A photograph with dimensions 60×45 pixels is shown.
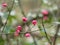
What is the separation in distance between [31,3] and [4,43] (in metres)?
3.27

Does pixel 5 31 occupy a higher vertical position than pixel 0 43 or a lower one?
higher

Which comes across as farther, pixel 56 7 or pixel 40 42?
pixel 56 7

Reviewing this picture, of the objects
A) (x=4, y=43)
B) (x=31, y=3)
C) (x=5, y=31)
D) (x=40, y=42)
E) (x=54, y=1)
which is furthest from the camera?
(x=31, y=3)

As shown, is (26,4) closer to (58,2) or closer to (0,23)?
(58,2)

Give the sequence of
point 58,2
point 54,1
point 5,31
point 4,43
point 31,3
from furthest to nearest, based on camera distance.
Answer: point 31,3 → point 54,1 → point 58,2 → point 4,43 → point 5,31

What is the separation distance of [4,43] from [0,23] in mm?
Result: 236

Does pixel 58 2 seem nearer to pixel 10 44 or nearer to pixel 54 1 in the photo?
pixel 54 1

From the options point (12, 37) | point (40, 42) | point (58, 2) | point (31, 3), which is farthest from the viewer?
point (31, 3)

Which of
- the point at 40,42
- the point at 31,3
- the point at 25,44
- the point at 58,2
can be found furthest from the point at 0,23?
the point at 31,3

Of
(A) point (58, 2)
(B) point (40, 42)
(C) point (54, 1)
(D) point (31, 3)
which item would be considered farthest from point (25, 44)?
(D) point (31, 3)

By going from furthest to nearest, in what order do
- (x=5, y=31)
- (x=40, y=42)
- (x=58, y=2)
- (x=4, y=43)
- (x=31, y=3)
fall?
(x=31, y=3)
(x=58, y=2)
(x=40, y=42)
(x=4, y=43)
(x=5, y=31)

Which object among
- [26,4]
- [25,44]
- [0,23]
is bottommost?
[26,4]

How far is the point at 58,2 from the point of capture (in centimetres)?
379

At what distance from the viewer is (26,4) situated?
5742 mm
